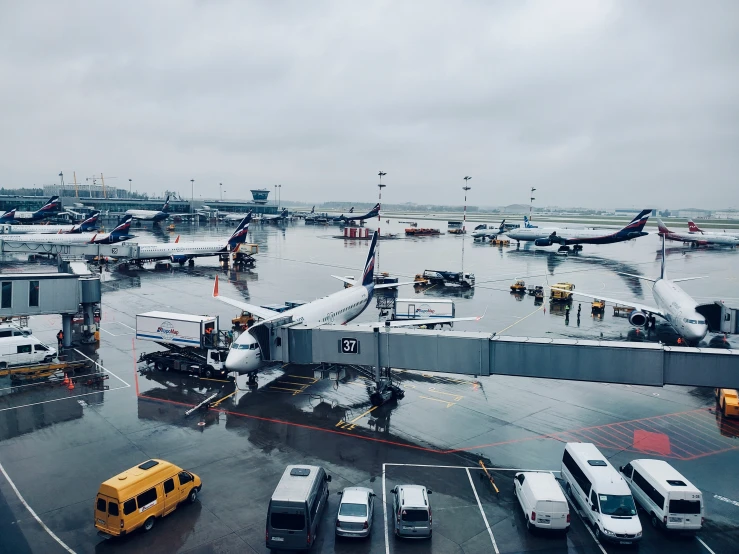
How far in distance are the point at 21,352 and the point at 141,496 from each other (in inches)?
1028

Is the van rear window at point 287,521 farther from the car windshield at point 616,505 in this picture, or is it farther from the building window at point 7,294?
the building window at point 7,294

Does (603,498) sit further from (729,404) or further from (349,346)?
(729,404)

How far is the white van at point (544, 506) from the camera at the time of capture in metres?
20.8

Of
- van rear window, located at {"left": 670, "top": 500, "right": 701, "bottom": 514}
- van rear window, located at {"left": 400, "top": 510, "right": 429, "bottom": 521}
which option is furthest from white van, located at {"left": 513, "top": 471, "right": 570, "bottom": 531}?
van rear window, located at {"left": 400, "top": 510, "right": 429, "bottom": 521}

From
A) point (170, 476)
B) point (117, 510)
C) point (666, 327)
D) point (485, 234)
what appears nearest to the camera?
point (117, 510)

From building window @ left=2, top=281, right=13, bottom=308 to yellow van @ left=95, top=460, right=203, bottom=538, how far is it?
28.3 m

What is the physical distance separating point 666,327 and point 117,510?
185 feet

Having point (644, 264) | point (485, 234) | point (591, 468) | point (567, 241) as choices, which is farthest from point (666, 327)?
point (485, 234)

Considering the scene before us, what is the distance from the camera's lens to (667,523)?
69.1 ft

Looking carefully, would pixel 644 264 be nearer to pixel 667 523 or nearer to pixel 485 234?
pixel 485 234

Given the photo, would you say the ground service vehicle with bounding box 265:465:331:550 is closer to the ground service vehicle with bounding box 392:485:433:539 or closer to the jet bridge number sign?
the ground service vehicle with bounding box 392:485:433:539

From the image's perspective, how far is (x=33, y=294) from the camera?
1693 inches

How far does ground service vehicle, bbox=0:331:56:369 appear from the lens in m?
39.4

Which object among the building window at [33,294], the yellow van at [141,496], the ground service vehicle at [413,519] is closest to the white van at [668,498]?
the ground service vehicle at [413,519]
